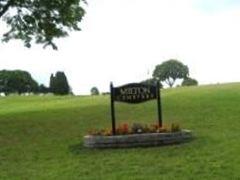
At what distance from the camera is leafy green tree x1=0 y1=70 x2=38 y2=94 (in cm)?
8362

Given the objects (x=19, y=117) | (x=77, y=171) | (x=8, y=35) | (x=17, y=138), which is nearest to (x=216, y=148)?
(x=77, y=171)

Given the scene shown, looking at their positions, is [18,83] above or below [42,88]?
above

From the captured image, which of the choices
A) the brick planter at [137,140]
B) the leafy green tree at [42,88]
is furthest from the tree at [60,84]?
the brick planter at [137,140]

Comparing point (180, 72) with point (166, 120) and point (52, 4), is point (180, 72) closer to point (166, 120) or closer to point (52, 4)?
point (52, 4)

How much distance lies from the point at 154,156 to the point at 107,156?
1.21 m

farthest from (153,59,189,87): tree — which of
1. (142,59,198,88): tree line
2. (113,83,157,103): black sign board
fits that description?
(113,83,157,103): black sign board

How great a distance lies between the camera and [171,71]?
8788cm

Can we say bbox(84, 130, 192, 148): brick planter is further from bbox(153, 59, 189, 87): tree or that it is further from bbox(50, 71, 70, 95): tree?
bbox(153, 59, 189, 87): tree

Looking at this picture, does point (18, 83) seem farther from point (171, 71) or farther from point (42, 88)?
point (171, 71)

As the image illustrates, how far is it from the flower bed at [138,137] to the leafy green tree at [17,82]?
64.1 meters

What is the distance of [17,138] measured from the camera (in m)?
23.4

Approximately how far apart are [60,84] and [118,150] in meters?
48.6

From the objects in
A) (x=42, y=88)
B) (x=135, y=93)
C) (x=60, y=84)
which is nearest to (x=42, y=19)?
(x=135, y=93)

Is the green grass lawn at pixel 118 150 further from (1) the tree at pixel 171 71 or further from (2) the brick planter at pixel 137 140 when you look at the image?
(1) the tree at pixel 171 71
